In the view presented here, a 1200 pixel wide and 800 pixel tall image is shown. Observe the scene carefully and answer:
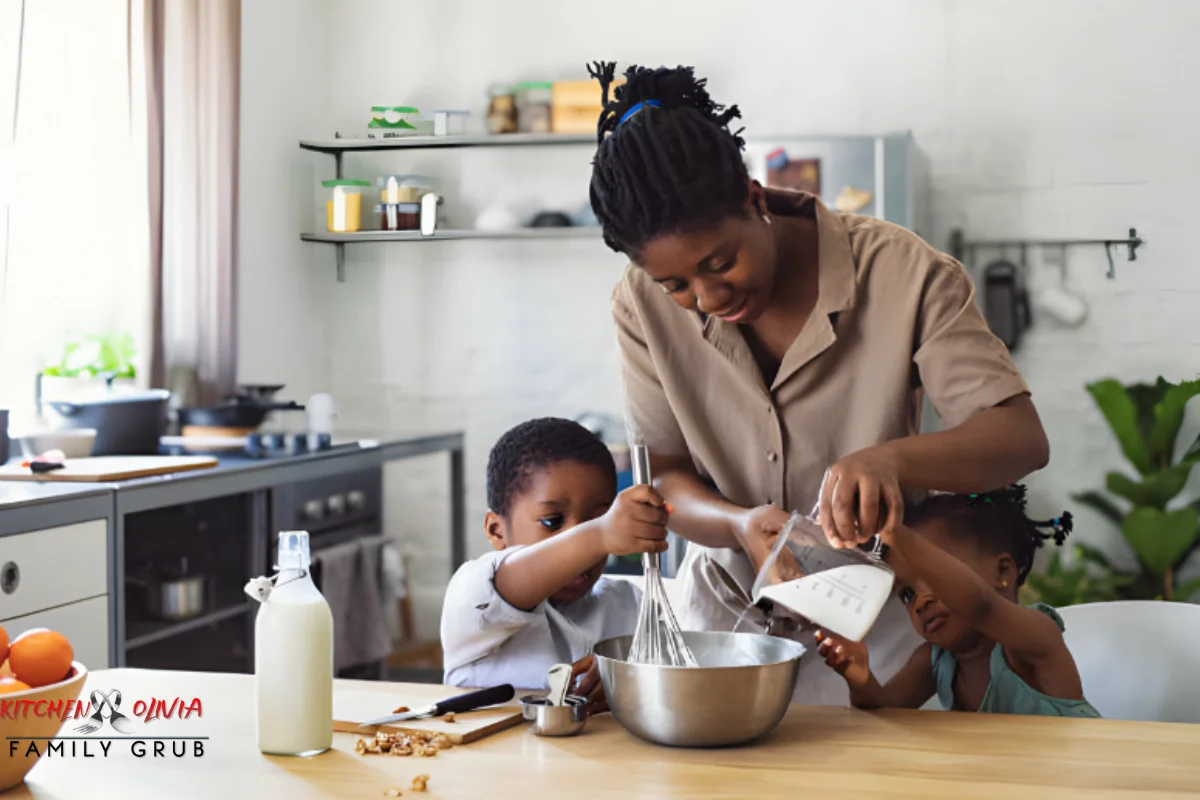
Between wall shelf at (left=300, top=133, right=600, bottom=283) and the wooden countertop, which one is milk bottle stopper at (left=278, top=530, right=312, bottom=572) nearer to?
the wooden countertop

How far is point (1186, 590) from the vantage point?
3812 millimetres

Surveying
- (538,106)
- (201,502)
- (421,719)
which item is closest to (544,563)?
(421,719)

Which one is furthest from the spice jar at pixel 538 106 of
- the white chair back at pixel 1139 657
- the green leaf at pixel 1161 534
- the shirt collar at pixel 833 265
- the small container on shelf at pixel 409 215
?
the white chair back at pixel 1139 657

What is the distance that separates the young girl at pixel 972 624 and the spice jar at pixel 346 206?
10.4 feet

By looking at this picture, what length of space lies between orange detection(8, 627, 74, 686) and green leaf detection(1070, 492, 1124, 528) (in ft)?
11.7

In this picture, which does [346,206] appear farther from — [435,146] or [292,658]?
[292,658]

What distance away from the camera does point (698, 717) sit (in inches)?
44.7

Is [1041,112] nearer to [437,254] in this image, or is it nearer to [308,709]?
[437,254]

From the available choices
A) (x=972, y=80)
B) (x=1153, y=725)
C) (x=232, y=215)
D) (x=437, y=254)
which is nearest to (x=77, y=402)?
(x=232, y=215)

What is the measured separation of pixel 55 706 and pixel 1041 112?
3741 mm

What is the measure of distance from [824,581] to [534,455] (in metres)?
0.65

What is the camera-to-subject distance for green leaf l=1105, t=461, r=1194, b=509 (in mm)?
3814

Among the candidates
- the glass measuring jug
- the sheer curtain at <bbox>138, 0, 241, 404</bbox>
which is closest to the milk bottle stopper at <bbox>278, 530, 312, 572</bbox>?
the glass measuring jug

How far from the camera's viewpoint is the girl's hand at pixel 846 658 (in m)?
1.29
